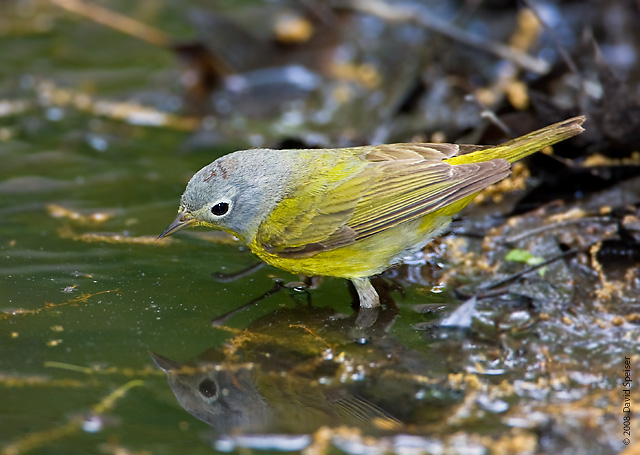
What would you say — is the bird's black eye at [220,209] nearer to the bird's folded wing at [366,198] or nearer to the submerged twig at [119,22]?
the bird's folded wing at [366,198]

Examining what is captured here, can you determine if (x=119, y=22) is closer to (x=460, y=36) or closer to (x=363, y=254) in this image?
(x=460, y=36)

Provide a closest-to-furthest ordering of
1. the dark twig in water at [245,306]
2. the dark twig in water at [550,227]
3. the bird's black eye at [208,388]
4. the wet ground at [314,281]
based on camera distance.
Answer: the wet ground at [314,281]
the bird's black eye at [208,388]
the dark twig in water at [245,306]
the dark twig in water at [550,227]

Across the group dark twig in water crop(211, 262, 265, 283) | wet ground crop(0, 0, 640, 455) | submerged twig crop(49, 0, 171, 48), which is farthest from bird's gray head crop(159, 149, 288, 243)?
submerged twig crop(49, 0, 171, 48)

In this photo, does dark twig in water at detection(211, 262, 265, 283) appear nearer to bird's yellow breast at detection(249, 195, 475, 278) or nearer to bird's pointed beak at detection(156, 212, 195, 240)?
bird's yellow breast at detection(249, 195, 475, 278)

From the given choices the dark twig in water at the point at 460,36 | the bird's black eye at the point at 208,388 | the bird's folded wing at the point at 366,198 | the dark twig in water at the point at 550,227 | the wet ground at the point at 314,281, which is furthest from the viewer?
the dark twig in water at the point at 460,36

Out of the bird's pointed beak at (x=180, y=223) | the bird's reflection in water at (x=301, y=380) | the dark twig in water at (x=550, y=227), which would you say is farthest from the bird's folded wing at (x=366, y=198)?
the dark twig in water at (x=550, y=227)

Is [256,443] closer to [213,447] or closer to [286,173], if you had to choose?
[213,447]
